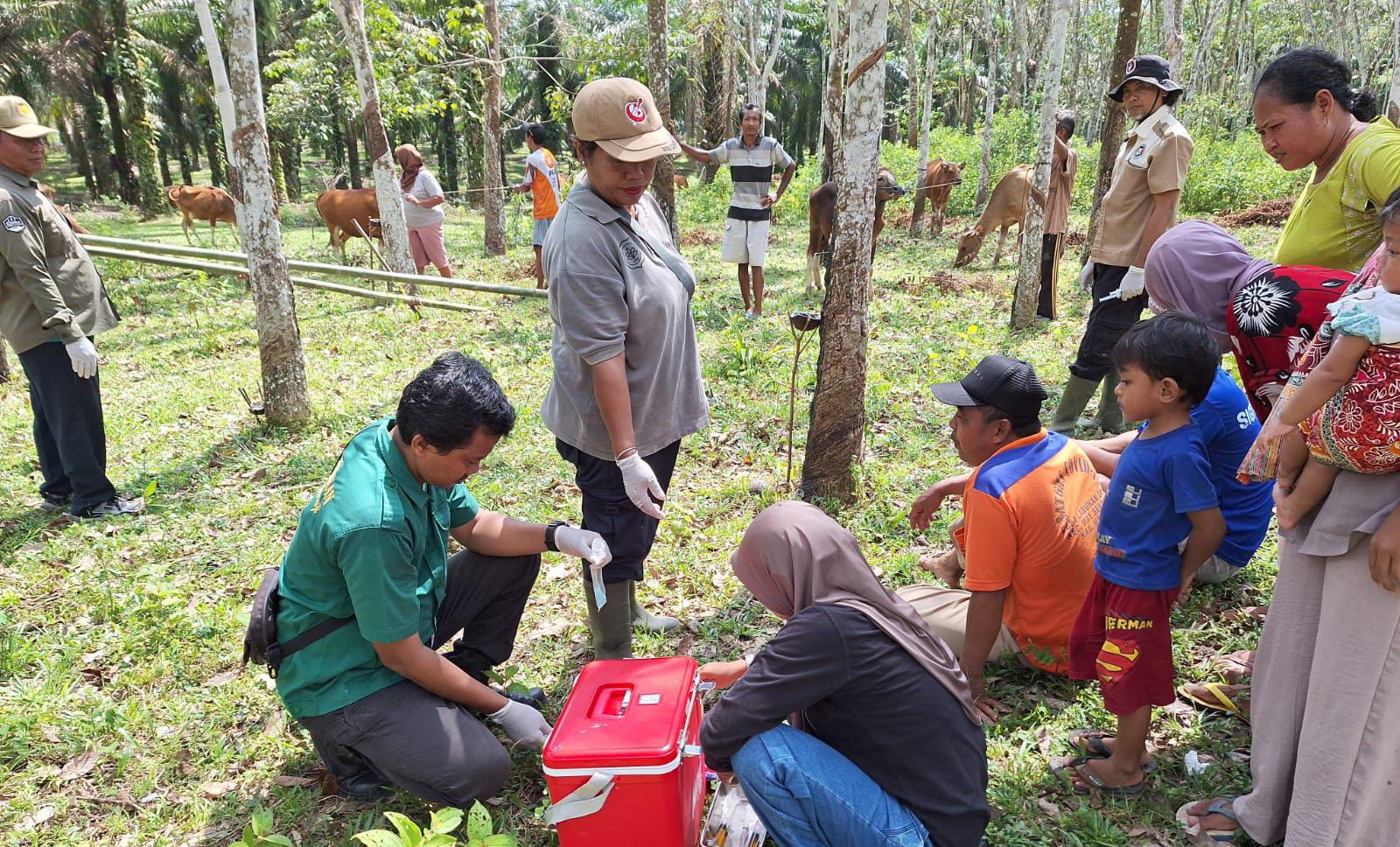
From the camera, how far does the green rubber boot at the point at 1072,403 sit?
510 cm

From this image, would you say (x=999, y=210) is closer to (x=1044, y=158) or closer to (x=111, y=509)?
(x=1044, y=158)

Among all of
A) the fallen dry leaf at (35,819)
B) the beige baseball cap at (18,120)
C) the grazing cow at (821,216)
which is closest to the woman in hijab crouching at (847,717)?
the fallen dry leaf at (35,819)

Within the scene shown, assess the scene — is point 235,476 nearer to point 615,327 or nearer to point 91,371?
point 91,371

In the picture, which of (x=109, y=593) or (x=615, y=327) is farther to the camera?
(x=109, y=593)

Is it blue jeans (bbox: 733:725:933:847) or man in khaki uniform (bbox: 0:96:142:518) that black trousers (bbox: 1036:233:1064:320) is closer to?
blue jeans (bbox: 733:725:933:847)

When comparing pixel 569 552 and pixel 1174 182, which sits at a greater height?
pixel 1174 182

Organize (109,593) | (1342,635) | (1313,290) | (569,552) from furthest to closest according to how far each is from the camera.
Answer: (109,593)
(569,552)
(1313,290)
(1342,635)

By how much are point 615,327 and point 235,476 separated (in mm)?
3800

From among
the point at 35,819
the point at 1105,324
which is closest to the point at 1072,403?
the point at 1105,324

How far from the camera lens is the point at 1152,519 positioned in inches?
96.3

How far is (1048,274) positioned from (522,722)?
6846mm

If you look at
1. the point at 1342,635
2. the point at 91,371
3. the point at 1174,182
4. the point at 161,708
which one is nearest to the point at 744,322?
the point at 1174,182

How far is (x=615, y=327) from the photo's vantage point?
2.72m

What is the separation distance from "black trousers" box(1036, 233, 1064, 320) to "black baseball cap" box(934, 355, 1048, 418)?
18.2ft
